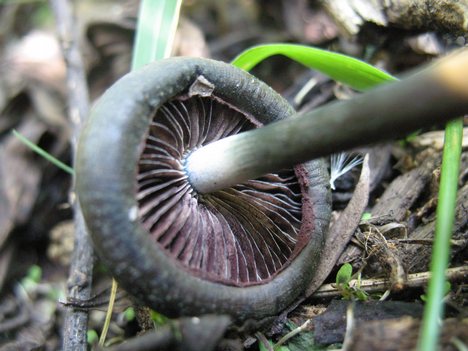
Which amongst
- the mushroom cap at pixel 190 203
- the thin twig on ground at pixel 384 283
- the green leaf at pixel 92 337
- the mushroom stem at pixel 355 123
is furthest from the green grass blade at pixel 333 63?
the green leaf at pixel 92 337

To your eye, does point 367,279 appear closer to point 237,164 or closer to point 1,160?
point 237,164

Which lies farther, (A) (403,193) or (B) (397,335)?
(A) (403,193)

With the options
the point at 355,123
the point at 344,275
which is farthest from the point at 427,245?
the point at 355,123

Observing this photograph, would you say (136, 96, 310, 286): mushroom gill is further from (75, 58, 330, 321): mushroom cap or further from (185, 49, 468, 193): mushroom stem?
(185, 49, 468, 193): mushroom stem

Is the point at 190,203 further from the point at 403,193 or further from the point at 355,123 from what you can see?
the point at 403,193

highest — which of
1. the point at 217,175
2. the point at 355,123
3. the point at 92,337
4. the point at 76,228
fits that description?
the point at 355,123

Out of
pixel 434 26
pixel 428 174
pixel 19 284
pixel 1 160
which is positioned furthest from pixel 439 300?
pixel 1 160

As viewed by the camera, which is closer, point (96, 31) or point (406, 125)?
point (406, 125)
